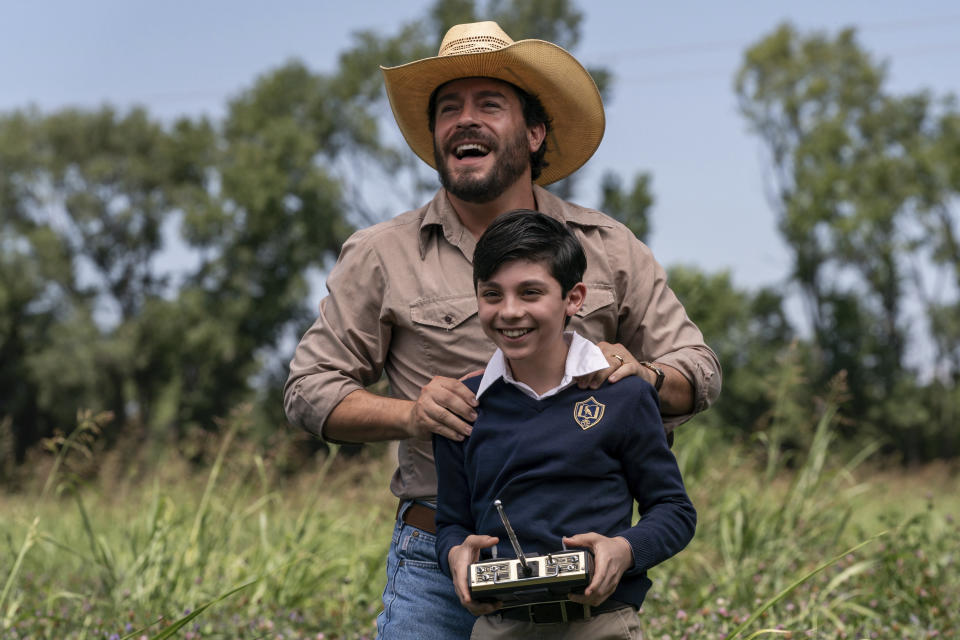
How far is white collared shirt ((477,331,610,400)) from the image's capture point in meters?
2.50

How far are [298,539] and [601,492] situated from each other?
359 cm

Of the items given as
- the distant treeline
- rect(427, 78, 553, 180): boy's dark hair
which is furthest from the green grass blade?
the distant treeline

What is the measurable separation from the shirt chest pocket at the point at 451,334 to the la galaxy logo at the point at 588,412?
0.56 metres

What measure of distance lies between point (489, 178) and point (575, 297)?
24.2 inches

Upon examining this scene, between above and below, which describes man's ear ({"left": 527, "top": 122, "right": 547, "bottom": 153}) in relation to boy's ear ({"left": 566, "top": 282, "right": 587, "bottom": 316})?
above

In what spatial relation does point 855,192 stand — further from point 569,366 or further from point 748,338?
point 569,366

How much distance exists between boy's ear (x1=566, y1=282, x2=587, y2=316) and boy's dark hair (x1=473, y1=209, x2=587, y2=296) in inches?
0.9

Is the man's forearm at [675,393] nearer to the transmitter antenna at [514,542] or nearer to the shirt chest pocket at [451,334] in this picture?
the shirt chest pocket at [451,334]

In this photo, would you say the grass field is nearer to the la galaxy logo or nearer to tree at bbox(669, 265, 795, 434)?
the la galaxy logo

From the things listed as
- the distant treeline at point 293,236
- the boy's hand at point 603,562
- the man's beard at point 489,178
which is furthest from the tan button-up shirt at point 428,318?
the distant treeline at point 293,236

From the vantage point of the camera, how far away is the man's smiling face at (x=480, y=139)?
3.06 meters

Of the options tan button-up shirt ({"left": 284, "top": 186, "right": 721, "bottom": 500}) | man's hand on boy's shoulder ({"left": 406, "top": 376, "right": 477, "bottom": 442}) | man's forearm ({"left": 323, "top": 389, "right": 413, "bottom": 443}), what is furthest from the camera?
tan button-up shirt ({"left": 284, "top": 186, "right": 721, "bottom": 500})

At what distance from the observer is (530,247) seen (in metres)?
2.46

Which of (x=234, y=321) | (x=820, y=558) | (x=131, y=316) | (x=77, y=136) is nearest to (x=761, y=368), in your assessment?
(x=234, y=321)
